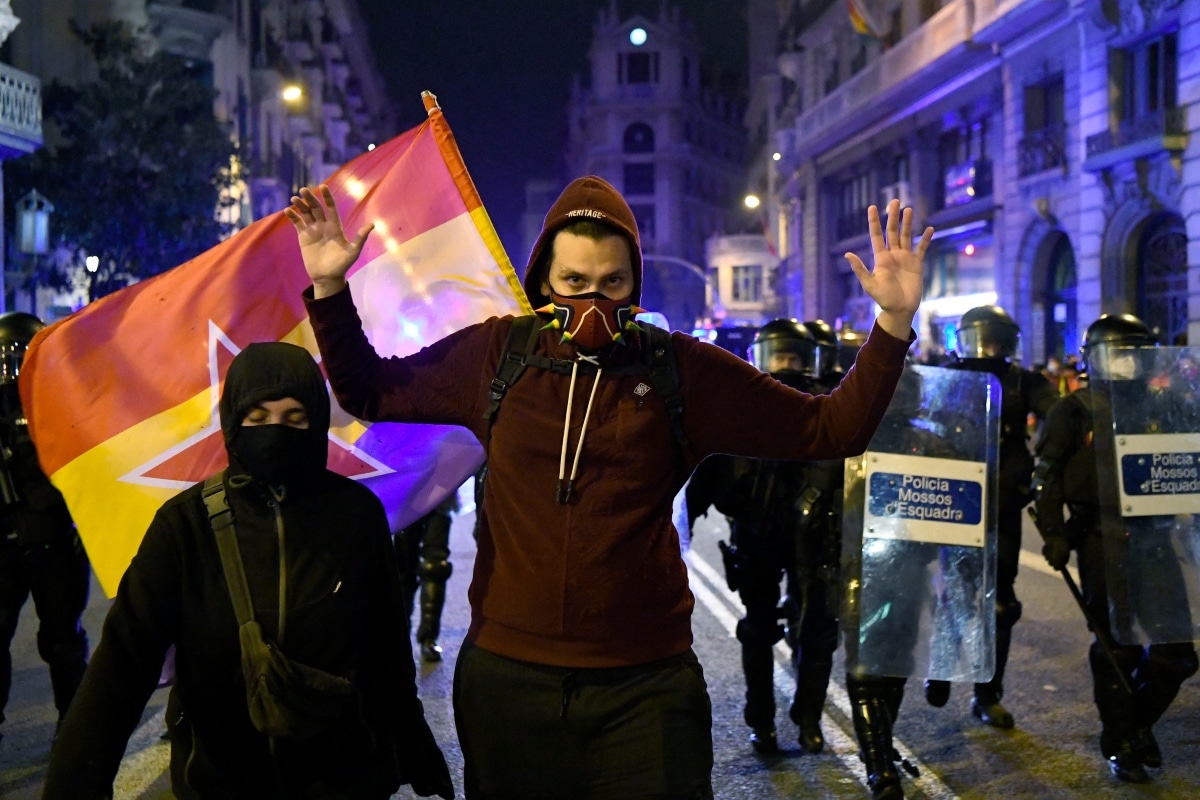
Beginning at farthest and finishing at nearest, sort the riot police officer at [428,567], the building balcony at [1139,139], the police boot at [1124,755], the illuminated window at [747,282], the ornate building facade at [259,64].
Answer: the illuminated window at [747,282], the ornate building facade at [259,64], the building balcony at [1139,139], the riot police officer at [428,567], the police boot at [1124,755]

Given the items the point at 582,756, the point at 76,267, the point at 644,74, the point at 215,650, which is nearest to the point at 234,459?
the point at 215,650

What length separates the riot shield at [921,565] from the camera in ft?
16.0

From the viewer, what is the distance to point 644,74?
90875 millimetres

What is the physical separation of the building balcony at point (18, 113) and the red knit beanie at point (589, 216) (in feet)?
56.6

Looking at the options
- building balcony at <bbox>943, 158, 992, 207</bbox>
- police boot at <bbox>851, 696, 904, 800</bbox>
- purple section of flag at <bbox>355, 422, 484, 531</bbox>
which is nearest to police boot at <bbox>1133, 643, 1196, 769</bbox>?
police boot at <bbox>851, 696, 904, 800</bbox>

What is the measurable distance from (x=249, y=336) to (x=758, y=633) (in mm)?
2702

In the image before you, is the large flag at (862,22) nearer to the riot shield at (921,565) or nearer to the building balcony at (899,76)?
the building balcony at (899,76)

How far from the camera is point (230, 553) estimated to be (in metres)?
2.73

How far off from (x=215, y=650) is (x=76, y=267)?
21.5m

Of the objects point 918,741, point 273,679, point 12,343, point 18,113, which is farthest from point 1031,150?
point 273,679

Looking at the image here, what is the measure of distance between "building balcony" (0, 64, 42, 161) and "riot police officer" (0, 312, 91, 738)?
14.1 m

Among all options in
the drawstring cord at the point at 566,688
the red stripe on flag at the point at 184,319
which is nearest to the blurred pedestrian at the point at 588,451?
the drawstring cord at the point at 566,688

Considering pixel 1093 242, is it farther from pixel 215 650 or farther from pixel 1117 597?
pixel 215 650

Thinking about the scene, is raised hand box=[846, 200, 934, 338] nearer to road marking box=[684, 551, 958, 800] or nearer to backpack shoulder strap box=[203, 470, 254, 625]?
backpack shoulder strap box=[203, 470, 254, 625]
